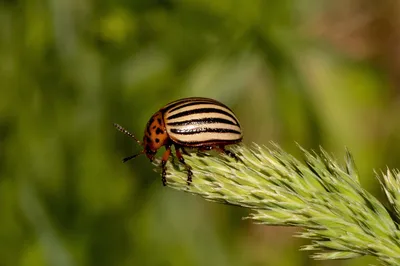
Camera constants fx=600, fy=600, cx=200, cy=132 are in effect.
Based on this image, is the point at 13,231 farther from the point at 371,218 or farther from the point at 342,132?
the point at 342,132

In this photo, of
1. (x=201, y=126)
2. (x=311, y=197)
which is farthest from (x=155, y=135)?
(x=311, y=197)

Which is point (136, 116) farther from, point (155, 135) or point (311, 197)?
point (311, 197)

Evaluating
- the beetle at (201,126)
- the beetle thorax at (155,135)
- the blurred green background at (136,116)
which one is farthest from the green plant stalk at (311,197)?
the blurred green background at (136,116)

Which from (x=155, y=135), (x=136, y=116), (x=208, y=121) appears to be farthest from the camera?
(x=136, y=116)

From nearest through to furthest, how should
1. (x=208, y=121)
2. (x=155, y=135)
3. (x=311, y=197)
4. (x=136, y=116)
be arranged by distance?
(x=311, y=197), (x=208, y=121), (x=155, y=135), (x=136, y=116)

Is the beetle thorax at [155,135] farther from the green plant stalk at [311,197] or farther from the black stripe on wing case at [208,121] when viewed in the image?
the green plant stalk at [311,197]

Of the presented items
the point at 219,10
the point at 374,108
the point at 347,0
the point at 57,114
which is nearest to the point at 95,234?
the point at 57,114

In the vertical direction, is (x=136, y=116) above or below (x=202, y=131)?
above
